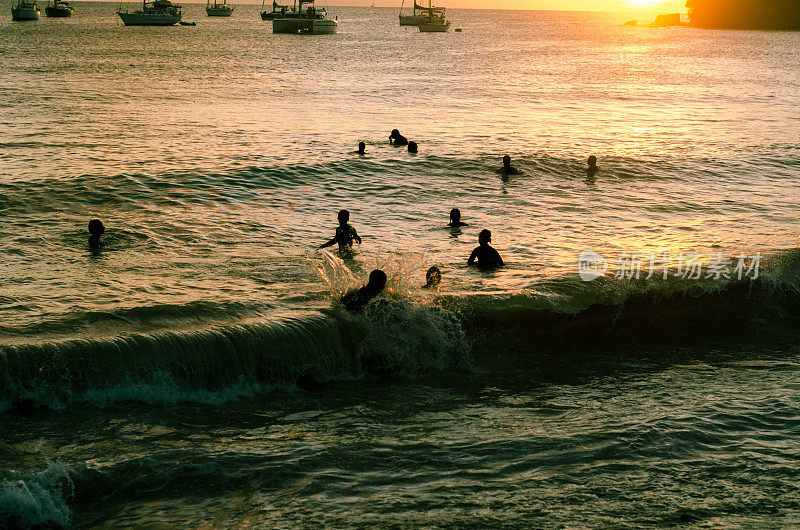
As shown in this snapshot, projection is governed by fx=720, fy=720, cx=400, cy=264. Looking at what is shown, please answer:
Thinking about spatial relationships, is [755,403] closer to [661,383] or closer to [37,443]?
[661,383]

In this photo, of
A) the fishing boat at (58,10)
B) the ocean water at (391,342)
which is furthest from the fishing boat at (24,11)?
the ocean water at (391,342)

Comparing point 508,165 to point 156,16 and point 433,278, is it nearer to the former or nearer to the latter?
point 433,278

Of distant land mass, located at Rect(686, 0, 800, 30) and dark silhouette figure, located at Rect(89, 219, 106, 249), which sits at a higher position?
distant land mass, located at Rect(686, 0, 800, 30)

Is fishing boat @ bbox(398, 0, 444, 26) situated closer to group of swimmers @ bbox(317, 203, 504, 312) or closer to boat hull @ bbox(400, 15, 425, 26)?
boat hull @ bbox(400, 15, 425, 26)

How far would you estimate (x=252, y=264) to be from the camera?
13.6 metres

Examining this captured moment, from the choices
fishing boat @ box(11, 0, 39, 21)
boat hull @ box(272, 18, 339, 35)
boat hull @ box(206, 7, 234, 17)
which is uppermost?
boat hull @ box(206, 7, 234, 17)

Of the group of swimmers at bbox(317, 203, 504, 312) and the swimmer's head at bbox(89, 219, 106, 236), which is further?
the swimmer's head at bbox(89, 219, 106, 236)

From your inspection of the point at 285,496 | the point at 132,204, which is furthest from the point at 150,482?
the point at 132,204

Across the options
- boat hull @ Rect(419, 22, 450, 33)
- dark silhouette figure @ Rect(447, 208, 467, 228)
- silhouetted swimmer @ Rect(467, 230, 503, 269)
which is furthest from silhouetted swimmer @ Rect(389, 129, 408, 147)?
boat hull @ Rect(419, 22, 450, 33)

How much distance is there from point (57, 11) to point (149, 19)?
35347 millimetres

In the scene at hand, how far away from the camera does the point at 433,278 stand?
1169 centimetres

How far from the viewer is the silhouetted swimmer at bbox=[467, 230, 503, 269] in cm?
1309

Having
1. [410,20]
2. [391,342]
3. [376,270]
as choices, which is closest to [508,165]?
[376,270]

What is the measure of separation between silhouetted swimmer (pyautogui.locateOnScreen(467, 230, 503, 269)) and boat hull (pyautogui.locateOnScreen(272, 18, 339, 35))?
11646 centimetres
